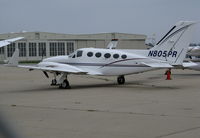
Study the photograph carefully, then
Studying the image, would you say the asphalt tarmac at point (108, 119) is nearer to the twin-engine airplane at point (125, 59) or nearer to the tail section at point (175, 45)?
the twin-engine airplane at point (125, 59)

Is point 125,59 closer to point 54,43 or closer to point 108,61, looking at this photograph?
point 108,61

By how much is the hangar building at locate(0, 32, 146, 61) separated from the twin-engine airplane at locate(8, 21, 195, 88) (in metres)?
52.1

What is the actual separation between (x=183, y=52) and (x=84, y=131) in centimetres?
1328

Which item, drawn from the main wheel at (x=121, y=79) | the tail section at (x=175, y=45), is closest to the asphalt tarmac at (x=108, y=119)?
the tail section at (x=175, y=45)

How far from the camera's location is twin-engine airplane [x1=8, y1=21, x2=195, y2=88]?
63.9 feet

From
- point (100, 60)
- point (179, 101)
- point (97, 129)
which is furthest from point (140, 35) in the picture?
point (97, 129)

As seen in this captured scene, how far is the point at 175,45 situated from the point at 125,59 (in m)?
2.83

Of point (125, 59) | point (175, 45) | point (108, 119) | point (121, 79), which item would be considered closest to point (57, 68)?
point (125, 59)

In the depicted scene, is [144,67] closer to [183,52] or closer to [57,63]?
[183,52]

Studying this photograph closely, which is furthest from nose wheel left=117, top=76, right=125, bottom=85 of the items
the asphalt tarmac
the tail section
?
the asphalt tarmac

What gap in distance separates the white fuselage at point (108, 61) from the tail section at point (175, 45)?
0.76 meters

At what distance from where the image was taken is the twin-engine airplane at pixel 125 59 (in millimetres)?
19469

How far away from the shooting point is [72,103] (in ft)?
42.2

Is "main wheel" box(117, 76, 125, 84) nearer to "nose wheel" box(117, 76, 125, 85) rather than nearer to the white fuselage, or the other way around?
"nose wheel" box(117, 76, 125, 85)
